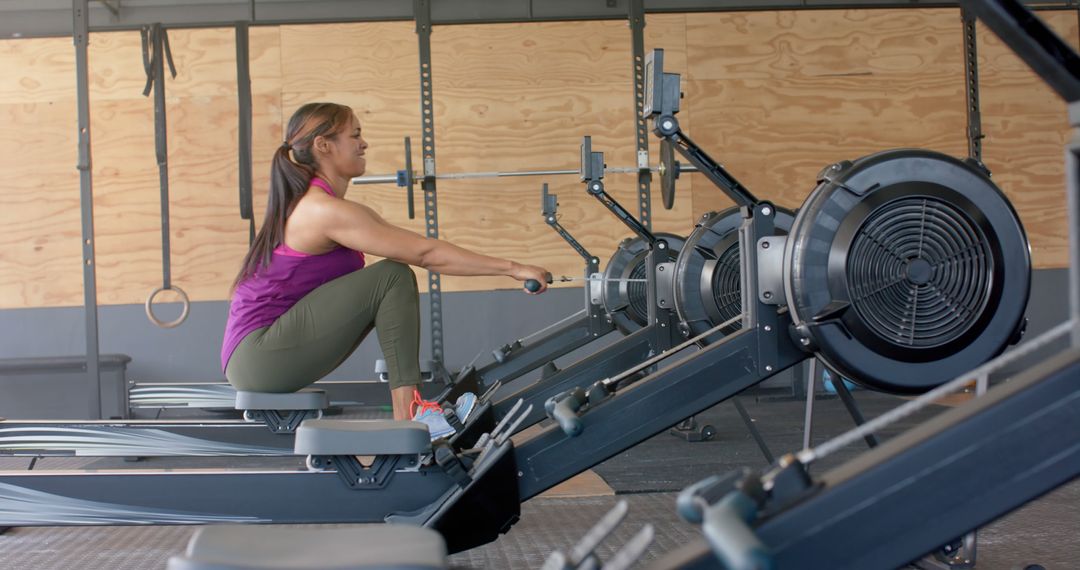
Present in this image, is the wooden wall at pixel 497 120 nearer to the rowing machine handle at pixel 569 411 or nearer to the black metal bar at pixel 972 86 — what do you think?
the black metal bar at pixel 972 86

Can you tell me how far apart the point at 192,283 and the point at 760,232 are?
172 inches

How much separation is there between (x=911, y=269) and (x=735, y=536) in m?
1.24

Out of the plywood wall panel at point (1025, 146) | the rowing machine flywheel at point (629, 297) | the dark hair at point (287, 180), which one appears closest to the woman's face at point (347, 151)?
the dark hair at point (287, 180)

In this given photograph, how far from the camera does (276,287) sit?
2.68 meters

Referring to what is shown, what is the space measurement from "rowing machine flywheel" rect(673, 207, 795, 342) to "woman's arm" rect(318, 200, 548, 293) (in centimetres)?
62

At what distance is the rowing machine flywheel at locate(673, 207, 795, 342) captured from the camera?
9.94 feet

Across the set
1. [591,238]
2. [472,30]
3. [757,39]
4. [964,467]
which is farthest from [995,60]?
[964,467]

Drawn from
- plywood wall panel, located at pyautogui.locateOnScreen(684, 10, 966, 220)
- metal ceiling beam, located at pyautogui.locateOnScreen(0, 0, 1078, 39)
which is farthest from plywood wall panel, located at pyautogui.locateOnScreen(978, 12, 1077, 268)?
metal ceiling beam, located at pyautogui.locateOnScreen(0, 0, 1078, 39)

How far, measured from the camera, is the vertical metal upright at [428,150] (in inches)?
179

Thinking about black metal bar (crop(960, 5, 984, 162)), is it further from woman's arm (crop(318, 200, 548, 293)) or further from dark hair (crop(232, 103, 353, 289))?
dark hair (crop(232, 103, 353, 289))

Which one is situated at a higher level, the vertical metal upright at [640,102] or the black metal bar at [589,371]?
the vertical metal upright at [640,102]

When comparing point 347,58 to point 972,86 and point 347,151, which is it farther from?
point 972,86

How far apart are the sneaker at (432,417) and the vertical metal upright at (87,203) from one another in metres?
2.30

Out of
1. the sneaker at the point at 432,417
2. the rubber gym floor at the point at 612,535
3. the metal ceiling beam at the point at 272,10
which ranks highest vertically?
the metal ceiling beam at the point at 272,10
